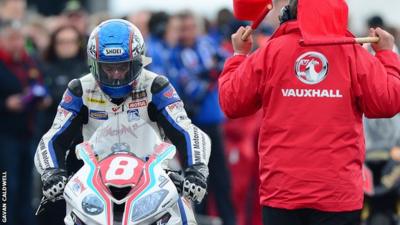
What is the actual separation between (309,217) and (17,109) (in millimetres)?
7286

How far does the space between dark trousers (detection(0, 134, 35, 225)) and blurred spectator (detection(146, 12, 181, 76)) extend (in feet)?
5.60

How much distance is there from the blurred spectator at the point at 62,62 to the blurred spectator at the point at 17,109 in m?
0.16

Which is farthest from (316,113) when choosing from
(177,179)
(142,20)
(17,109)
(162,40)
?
(142,20)

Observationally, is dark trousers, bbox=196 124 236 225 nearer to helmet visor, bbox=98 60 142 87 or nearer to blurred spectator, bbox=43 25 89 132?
blurred spectator, bbox=43 25 89 132

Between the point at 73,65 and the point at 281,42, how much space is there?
22.4 ft

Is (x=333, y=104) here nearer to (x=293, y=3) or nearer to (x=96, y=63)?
(x=293, y=3)

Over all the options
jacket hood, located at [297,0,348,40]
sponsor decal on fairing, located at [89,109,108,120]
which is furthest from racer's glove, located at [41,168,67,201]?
jacket hood, located at [297,0,348,40]

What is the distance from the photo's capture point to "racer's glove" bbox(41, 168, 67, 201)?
8.53m

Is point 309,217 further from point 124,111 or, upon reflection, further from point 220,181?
point 220,181

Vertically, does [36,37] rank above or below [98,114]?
below

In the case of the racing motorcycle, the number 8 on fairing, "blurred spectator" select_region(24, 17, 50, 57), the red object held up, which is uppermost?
the red object held up

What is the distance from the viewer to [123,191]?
8.20m

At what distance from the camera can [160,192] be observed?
813 centimetres

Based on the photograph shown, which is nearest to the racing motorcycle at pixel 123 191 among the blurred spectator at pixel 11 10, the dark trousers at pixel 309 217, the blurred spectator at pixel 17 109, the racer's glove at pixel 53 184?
the racer's glove at pixel 53 184
